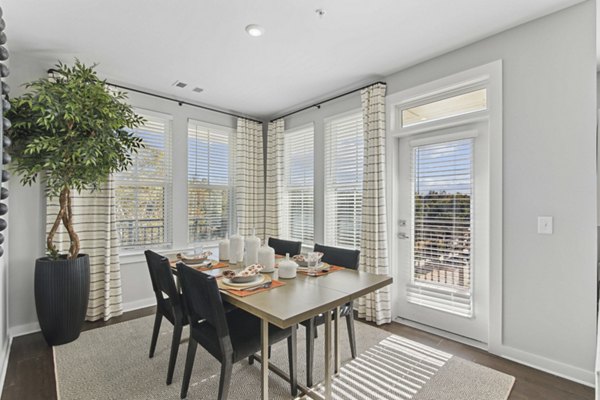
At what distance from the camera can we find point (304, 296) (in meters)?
1.71

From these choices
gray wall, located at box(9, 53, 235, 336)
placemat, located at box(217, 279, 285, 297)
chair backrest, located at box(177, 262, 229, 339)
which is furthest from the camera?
gray wall, located at box(9, 53, 235, 336)

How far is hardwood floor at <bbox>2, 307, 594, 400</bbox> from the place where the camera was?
197 centimetres

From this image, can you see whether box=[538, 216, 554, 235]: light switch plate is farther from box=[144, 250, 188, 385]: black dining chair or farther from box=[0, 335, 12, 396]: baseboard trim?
box=[0, 335, 12, 396]: baseboard trim

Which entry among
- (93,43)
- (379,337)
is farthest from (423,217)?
(93,43)

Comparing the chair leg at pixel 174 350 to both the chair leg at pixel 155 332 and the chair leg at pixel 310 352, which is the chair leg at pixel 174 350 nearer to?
the chair leg at pixel 155 332

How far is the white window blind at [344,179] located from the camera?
143 inches

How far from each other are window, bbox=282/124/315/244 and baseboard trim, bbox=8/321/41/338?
9.59ft

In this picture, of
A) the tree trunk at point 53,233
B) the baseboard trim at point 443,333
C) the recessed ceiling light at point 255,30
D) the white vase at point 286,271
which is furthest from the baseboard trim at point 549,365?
the tree trunk at point 53,233

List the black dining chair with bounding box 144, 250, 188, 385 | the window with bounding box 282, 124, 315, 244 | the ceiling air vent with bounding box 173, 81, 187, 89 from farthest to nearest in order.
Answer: the window with bounding box 282, 124, 315, 244 → the ceiling air vent with bounding box 173, 81, 187, 89 → the black dining chair with bounding box 144, 250, 188, 385

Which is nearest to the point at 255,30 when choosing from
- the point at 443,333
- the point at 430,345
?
the point at 430,345

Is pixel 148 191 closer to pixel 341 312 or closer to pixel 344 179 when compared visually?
pixel 344 179

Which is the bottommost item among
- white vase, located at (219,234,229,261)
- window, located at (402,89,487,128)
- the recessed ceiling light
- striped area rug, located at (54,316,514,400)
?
striped area rug, located at (54,316,514,400)

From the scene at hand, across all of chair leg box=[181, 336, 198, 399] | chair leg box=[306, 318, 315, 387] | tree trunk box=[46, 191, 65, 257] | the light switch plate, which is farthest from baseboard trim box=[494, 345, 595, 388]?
tree trunk box=[46, 191, 65, 257]

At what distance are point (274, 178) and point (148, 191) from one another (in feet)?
5.56
